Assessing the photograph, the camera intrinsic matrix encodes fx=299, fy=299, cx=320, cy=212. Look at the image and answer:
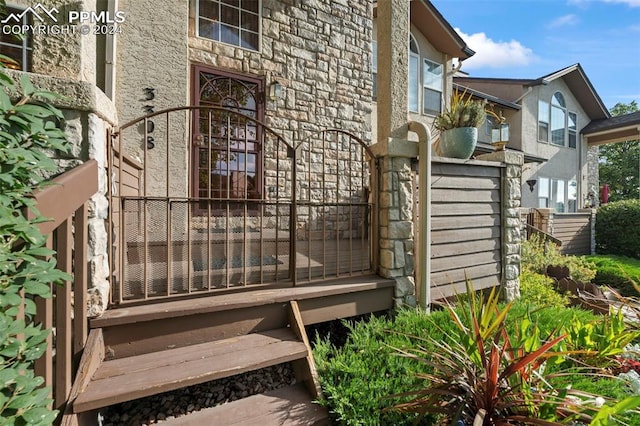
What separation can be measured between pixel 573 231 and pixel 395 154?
10.0 m

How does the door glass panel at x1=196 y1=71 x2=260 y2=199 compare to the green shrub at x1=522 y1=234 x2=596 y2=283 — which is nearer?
the door glass panel at x1=196 y1=71 x2=260 y2=199

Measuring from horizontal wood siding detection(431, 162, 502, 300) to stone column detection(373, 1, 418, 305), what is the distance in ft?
1.14

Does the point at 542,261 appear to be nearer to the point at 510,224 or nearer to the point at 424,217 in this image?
the point at 510,224

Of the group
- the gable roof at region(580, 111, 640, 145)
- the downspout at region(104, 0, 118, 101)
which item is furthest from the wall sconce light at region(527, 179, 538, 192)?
the downspout at region(104, 0, 118, 101)

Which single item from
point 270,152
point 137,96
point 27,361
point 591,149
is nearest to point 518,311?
point 27,361

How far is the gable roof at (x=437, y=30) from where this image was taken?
7.35 metres

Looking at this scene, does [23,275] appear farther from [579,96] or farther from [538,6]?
[579,96]

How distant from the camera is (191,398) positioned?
2.37 meters

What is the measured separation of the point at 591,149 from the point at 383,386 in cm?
1706

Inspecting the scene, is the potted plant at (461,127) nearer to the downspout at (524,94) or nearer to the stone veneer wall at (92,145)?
the stone veneer wall at (92,145)

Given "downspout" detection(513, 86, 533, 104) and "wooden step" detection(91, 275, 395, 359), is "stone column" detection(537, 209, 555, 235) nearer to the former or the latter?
"downspout" detection(513, 86, 533, 104)

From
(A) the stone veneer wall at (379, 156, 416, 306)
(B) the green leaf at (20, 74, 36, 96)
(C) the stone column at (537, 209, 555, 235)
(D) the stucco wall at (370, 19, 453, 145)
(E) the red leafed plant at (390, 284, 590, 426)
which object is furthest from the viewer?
(C) the stone column at (537, 209, 555, 235)

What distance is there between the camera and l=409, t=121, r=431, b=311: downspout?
3016 millimetres

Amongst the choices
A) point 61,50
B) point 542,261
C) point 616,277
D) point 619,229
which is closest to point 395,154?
point 61,50
